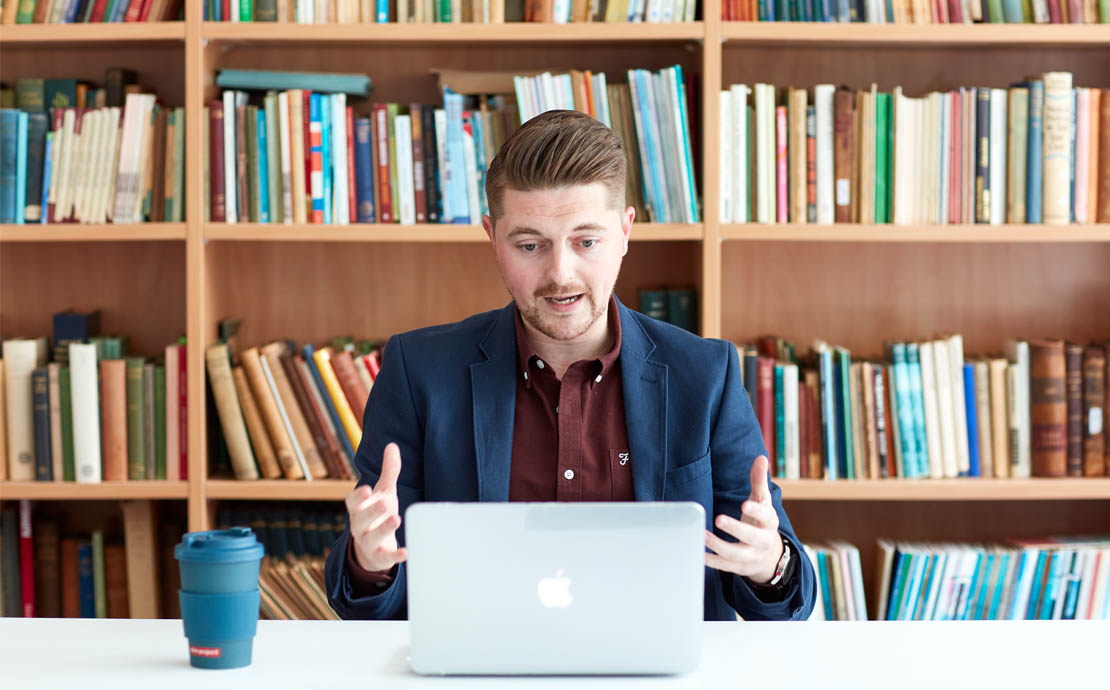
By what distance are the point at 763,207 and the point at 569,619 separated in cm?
145

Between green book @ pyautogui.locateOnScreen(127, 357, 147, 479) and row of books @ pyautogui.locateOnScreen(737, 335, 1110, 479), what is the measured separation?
1.31 m

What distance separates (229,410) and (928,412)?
60.1 inches

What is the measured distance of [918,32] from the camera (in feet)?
7.56

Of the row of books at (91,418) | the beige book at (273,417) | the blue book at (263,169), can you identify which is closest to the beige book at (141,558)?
the row of books at (91,418)

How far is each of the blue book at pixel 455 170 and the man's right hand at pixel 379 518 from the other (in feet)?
3.76

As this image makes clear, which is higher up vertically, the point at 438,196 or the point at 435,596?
the point at 438,196

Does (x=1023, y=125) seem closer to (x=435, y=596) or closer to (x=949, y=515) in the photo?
(x=949, y=515)

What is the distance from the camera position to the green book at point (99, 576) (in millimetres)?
2531

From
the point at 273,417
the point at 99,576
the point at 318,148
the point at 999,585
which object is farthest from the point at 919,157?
the point at 99,576

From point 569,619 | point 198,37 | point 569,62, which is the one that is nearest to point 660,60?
point 569,62

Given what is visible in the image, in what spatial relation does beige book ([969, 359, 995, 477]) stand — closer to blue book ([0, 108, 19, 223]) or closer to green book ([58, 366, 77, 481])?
green book ([58, 366, 77, 481])

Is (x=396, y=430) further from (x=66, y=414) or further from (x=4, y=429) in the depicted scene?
(x=4, y=429)

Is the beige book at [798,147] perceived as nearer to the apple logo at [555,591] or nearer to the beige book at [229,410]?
the beige book at [229,410]

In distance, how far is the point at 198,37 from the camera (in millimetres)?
2309
